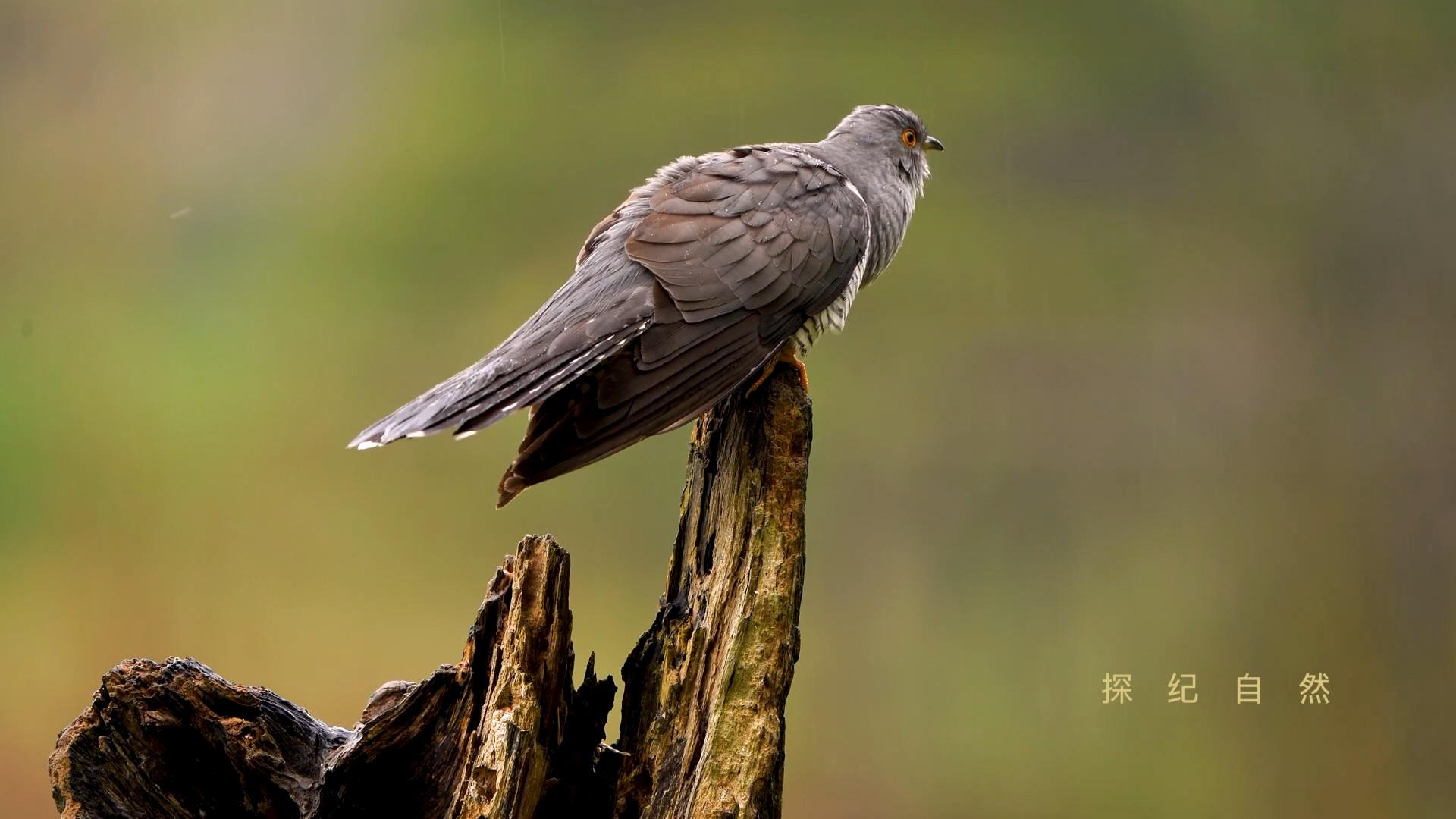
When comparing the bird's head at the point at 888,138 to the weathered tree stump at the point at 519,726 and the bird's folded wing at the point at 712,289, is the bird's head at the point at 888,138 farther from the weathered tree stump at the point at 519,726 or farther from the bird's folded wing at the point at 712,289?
the weathered tree stump at the point at 519,726

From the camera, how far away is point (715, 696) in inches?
75.0

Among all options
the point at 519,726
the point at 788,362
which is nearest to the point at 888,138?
the point at 788,362

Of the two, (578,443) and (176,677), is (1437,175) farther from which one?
(176,677)

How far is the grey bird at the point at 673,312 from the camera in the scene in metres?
1.94

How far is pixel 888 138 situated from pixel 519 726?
5.90 feet

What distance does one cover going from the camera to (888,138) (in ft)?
9.61

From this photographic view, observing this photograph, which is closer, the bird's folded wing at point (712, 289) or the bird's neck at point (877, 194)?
the bird's folded wing at point (712, 289)

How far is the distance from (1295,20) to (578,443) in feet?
11.9

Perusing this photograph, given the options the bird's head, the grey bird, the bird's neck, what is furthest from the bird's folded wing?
the bird's head

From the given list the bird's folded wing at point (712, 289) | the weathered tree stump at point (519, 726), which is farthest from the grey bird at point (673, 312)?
the weathered tree stump at point (519, 726)

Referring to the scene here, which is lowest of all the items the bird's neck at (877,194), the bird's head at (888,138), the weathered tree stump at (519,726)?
the weathered tree stump at (519,726)

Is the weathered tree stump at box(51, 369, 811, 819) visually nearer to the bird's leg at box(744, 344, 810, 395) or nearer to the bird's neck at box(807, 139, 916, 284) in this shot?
the bird's leg at box(744, 344, 810, 395)

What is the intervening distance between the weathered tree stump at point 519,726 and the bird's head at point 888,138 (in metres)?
1.13

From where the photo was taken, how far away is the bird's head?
2.86 m
